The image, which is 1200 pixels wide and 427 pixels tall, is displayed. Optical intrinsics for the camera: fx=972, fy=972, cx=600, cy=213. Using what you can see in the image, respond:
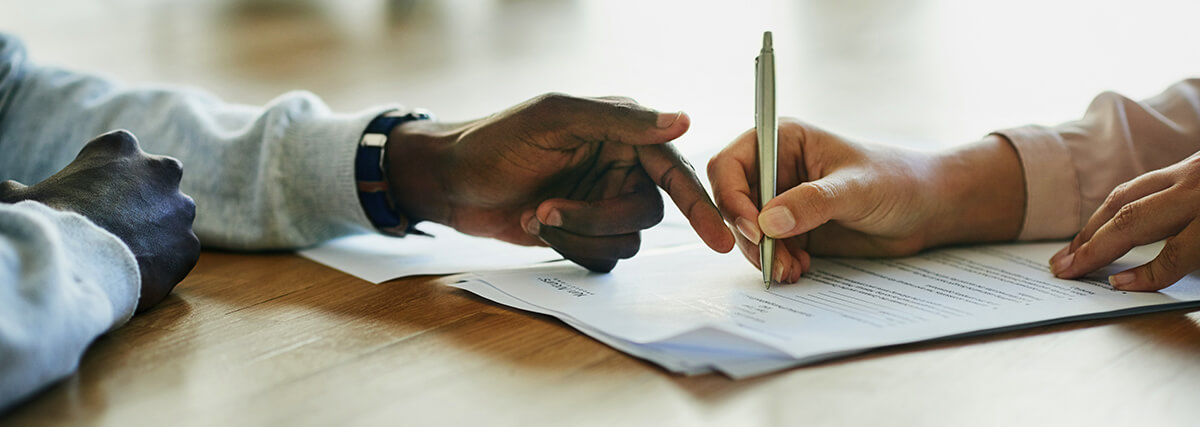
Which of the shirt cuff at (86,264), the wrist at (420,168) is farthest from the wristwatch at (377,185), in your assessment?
the shirt cuff at (86,264)

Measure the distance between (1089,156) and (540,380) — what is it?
2.13 ft

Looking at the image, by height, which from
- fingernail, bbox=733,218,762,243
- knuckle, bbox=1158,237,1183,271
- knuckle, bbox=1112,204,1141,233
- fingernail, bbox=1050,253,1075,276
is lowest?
fingernail, bbox=1050,253,1075,276

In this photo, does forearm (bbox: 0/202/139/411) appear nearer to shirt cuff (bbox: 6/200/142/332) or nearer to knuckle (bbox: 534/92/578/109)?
shirt cuff (bbox: 6/200/142/332)

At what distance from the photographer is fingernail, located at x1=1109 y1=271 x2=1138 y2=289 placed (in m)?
0.76

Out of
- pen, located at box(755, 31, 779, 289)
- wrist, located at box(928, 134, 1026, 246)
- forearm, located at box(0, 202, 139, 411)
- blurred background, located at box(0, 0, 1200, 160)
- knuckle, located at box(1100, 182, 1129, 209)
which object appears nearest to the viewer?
forearm, located at box(0, 202, 139, 411)

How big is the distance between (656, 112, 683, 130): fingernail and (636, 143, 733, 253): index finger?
43mm

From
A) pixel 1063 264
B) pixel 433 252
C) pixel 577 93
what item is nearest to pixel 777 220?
pixel 1063 264

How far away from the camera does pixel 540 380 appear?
0.61 m

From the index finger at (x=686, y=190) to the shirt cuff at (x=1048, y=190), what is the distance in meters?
0.35

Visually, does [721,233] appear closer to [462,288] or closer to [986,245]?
[462,288]

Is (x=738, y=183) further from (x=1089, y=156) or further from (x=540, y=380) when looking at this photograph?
(x=1089, y=156)

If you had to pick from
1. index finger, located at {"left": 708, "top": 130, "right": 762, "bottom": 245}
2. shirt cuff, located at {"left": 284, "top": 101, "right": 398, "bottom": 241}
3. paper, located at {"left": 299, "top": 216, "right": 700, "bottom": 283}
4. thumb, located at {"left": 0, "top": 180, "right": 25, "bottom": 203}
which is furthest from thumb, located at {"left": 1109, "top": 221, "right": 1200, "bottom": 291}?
thumb, located at {"left": 0, "top": 180, "right": 25, "bottom": 203}

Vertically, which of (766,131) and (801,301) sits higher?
(766,131)

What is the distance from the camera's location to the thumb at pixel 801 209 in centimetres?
75
